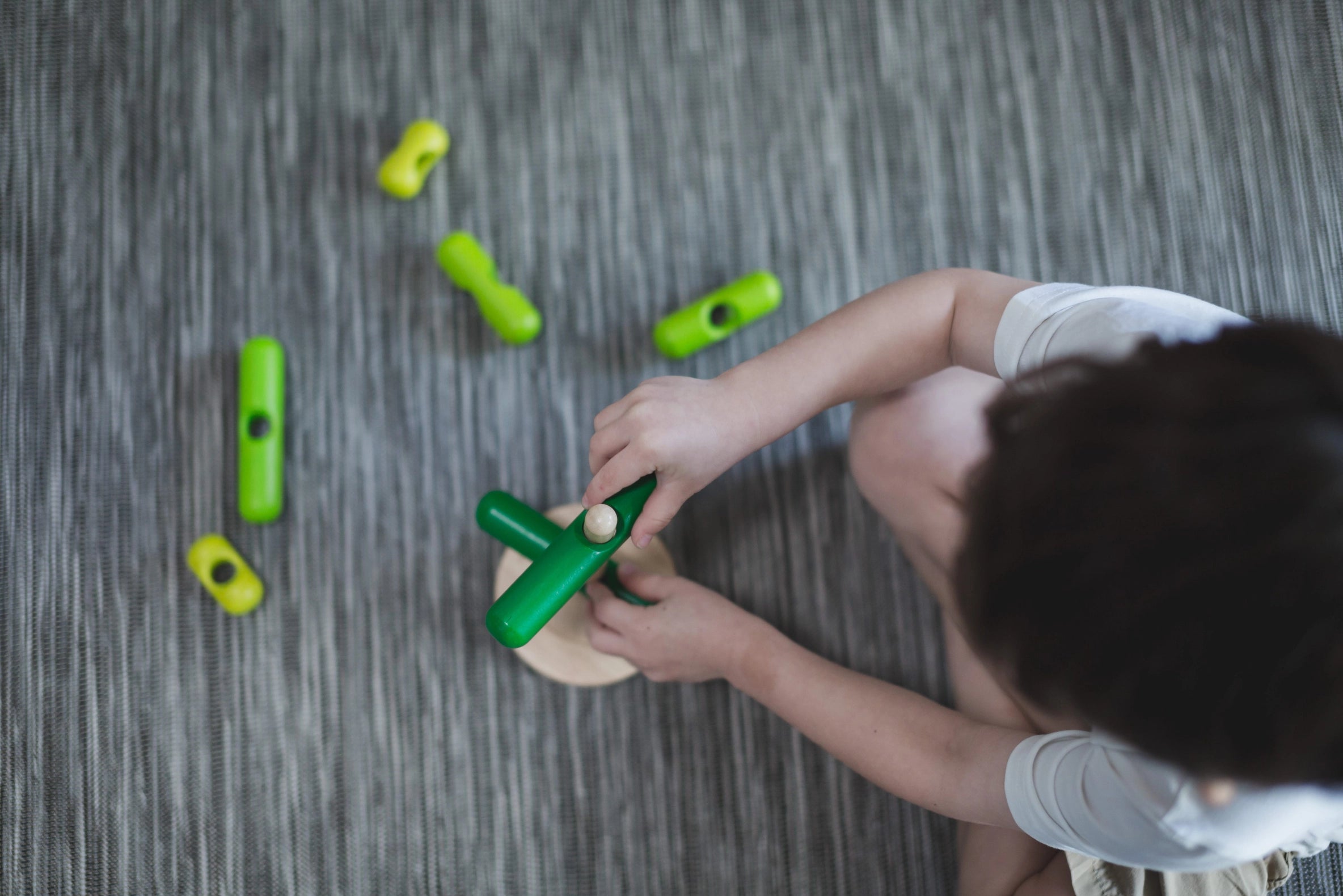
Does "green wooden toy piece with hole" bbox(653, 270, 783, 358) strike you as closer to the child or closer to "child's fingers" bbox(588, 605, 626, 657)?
the child

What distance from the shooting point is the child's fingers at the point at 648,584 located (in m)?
0.75

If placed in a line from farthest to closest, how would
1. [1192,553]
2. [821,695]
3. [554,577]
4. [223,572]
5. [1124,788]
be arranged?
[223,572]
[821,695]
[554,577]
[1124,788]
[1192,553]

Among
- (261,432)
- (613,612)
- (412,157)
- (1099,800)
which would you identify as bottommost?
→ (1099,800)

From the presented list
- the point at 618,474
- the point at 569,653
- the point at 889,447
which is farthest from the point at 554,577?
the point at 889,447

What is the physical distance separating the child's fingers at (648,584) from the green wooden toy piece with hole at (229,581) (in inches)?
13.2

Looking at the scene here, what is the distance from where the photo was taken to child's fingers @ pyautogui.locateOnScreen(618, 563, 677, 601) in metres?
0.75

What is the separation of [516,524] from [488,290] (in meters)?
0.23

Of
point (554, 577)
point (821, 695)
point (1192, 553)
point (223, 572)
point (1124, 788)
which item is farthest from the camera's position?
point (223, 572)

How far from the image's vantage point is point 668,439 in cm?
59

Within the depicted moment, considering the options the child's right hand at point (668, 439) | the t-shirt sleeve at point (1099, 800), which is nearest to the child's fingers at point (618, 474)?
the child's right hand at point (668, 439)

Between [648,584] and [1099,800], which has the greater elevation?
[648,584]

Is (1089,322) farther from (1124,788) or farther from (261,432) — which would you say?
(261,432)

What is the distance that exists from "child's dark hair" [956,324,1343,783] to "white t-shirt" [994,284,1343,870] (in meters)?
0.04

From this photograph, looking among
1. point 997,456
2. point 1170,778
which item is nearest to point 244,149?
point 997,456
